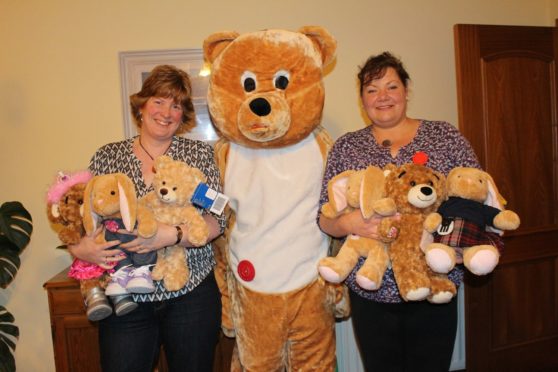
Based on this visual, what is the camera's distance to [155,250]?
1390 mm

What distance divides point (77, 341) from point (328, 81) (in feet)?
5.82

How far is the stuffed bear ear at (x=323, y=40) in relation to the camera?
60.9 inches

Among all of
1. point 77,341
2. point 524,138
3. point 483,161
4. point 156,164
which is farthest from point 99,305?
point 524,138

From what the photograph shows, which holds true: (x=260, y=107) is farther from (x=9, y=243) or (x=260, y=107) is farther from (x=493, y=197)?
(x=9, y=243)

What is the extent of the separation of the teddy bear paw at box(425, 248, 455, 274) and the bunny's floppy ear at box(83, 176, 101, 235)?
104 cm

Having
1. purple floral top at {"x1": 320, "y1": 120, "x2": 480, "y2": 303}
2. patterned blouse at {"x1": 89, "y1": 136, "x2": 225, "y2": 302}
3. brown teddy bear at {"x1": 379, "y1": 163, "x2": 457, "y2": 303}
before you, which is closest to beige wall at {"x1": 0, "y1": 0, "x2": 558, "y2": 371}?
patterned blouse at {"x1": 89, "y1": 136, "x2": 225, "y2": 302}

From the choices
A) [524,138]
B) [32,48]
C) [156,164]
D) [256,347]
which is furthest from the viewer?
[524,138]

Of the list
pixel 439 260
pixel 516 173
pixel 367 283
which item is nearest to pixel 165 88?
pixel 367 283

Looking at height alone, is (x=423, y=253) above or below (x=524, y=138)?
below

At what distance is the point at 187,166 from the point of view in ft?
4.69

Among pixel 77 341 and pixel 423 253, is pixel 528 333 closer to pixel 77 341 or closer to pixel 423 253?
pixel 423 253

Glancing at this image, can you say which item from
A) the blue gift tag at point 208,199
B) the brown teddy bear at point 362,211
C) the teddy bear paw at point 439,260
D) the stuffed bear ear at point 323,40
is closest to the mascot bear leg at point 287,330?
the brown teddy bear at point 362,211

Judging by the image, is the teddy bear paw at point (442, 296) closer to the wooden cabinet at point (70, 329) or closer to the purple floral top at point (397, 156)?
the purple floral top at point (397, 156)

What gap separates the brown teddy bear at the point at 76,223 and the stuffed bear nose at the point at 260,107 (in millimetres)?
623
